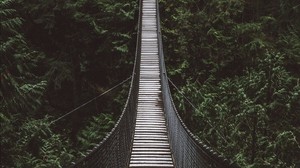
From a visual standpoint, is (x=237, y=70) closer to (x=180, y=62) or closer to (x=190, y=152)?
(x=180, y=62)

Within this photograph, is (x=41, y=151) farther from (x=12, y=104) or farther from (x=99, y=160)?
(x=99, y=160)

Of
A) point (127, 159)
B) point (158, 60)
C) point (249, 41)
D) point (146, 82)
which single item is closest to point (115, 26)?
point (158, 60)

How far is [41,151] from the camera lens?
10.8 m

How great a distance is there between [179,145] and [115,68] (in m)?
9.16

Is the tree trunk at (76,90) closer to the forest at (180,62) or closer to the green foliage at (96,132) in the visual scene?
the forest at (180,62)

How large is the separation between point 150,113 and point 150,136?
5.41ft

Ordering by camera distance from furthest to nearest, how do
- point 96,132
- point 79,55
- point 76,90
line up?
1. point 76,90
2. point 79,55
3. point 96,132

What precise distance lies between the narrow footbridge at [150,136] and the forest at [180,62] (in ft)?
2.93

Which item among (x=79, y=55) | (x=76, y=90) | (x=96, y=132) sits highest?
(x=79, y=55)

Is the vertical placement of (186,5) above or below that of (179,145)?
above

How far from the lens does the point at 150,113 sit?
11.1 m

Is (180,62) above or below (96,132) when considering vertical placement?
above

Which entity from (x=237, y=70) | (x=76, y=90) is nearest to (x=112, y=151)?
(x=237, y=70)

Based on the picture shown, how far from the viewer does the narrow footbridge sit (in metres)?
5.24
